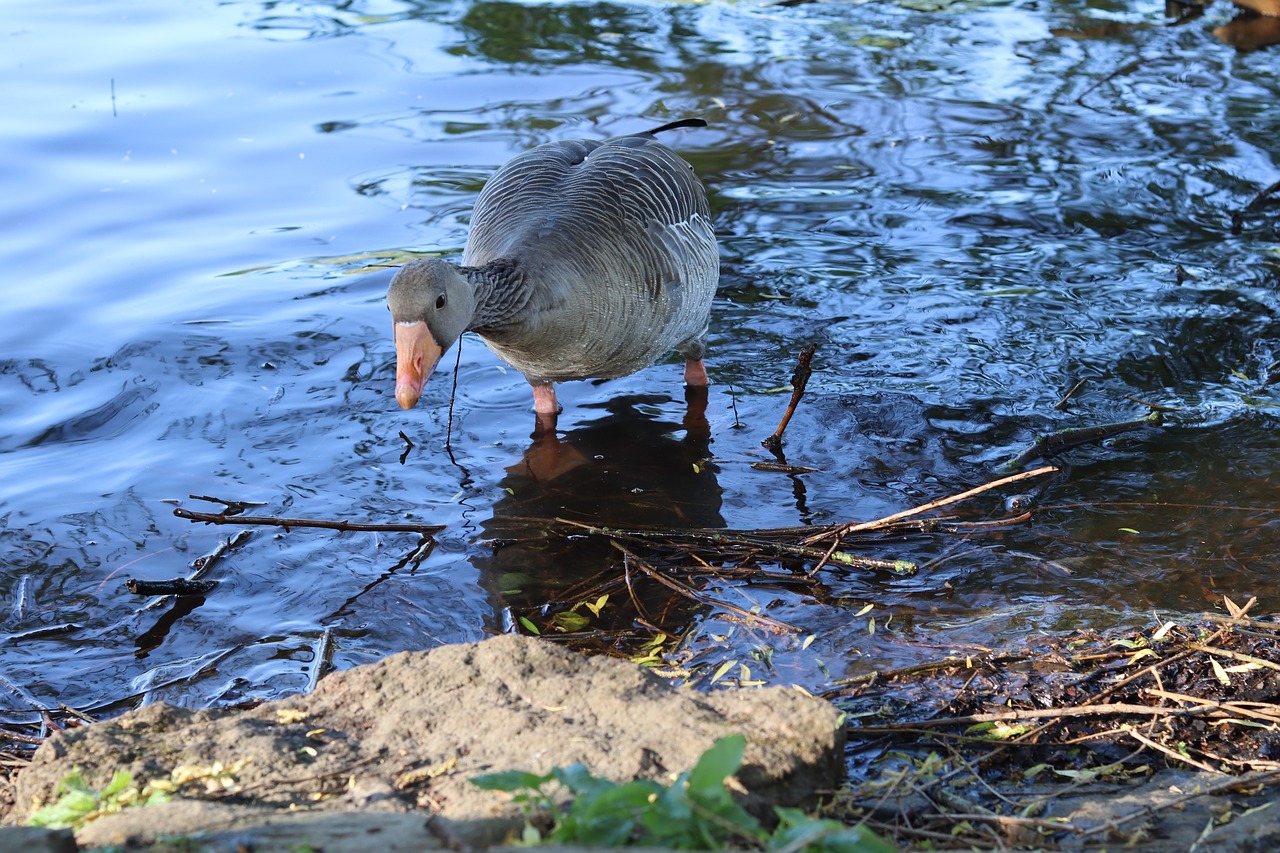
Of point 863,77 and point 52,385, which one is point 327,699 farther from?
point 863,77

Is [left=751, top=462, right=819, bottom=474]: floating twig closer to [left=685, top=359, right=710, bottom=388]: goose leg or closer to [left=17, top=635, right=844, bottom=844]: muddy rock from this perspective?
[left=685, top=359, right=710, bottom=388]: goose leg

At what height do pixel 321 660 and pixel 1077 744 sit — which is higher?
pixel 1077 744

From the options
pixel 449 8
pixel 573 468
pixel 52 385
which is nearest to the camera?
pixel 573 468

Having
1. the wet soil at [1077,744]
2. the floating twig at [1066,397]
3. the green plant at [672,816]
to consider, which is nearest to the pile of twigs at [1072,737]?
the wet soil at [1077,744]

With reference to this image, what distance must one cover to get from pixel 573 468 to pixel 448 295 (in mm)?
1859

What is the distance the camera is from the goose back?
5.98 meters

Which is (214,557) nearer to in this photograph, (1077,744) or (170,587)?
(170,587)

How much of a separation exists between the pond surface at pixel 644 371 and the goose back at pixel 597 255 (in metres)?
0.76

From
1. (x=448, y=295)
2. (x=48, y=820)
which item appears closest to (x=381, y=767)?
(x=48, y=820)

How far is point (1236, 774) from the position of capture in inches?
151

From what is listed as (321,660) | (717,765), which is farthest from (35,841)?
(321,660)

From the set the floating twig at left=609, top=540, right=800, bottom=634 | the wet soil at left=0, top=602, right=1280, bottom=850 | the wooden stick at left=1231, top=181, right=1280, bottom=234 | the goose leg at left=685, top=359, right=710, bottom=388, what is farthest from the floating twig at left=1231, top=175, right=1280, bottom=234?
the floating twig at left=609, top=540, right=800, bottom=634

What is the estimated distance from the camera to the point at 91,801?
3.13 meters

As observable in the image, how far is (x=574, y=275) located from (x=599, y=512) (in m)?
1.29
